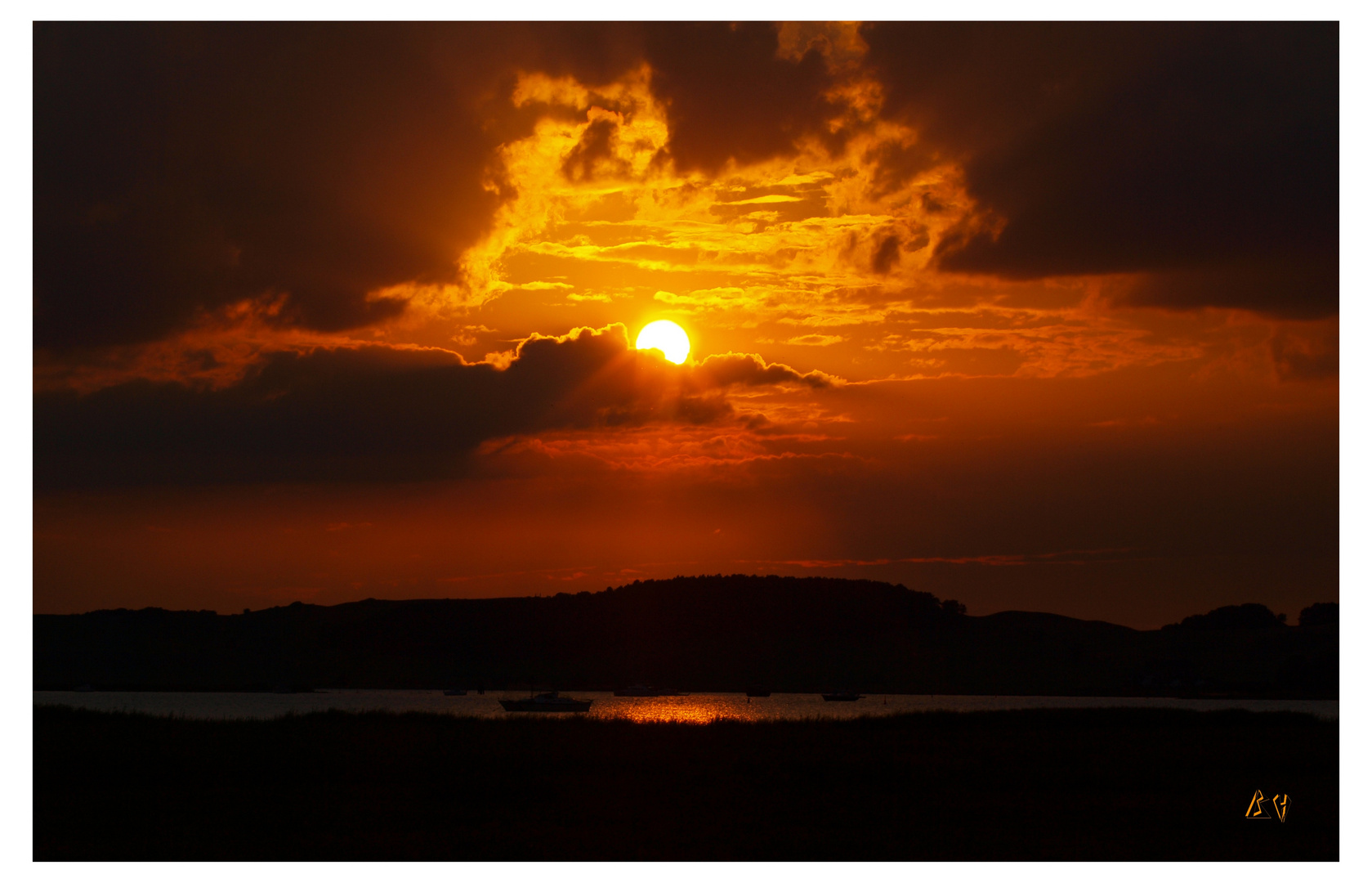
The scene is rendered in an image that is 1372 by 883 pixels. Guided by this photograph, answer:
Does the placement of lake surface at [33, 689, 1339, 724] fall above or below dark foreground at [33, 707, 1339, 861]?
below

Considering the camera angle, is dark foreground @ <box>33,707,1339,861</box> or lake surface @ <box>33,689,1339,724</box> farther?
lake surface @ <box>33,689,1339,724</box>

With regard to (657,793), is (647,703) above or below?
below

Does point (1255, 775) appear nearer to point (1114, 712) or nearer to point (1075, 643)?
point (1114, 712)

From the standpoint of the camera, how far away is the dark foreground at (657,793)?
24875mm

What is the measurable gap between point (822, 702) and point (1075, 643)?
232 ft

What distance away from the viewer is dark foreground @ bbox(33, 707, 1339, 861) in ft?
81.6

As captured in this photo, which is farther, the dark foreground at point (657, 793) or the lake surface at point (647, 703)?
the lake surface at point (647, 703)

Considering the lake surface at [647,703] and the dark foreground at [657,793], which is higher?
the dark foreground at [657,793]

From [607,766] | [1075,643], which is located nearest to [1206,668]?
[1075,643]

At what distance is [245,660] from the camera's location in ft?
637

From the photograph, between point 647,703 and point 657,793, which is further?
point 647,703

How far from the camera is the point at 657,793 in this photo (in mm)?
30938

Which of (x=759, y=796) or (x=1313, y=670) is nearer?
(x=759, y=796)
